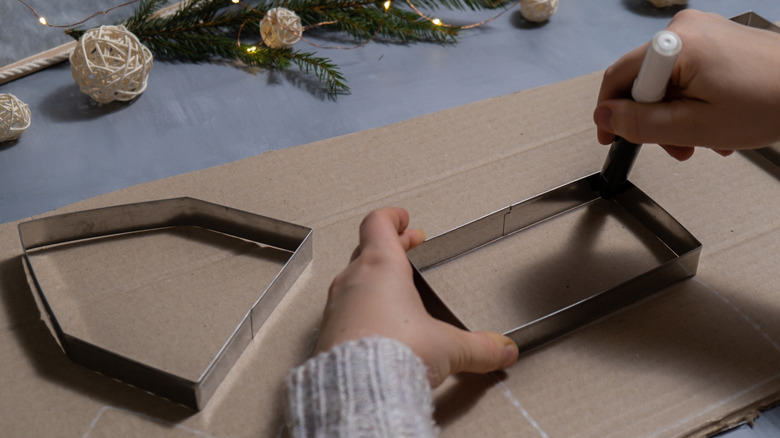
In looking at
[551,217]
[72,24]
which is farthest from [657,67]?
[72,24]

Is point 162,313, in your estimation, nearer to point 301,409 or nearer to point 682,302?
point 301,409

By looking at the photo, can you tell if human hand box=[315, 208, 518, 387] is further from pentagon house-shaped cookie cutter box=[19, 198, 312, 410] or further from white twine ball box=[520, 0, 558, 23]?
white twine ball box=[520, 0, 558, 23]

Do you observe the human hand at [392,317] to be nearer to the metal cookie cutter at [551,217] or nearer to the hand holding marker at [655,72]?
the metal cookie cutter at [551,217]

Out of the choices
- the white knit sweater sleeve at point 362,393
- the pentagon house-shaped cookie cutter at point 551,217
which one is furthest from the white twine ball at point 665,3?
the white knit sweater sleeve at point 362,393

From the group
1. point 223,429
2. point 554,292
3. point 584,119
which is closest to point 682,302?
point 554,292

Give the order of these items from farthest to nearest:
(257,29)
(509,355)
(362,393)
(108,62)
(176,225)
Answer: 1. (257,29)
2. (108,62)
3. (176,225)
4. (509,355)
5. (362,393)

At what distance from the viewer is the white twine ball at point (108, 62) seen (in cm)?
78

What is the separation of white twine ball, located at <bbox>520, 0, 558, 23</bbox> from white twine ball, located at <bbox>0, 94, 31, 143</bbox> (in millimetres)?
627

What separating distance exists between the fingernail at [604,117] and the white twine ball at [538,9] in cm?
40

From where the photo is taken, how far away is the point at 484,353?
21.7 inches

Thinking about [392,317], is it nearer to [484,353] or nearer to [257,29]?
[484,353]

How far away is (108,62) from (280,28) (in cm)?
20

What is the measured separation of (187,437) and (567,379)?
0.30 metres

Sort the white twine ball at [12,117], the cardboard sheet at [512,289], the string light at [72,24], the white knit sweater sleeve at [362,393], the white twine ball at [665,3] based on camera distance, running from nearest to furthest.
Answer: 1. the white knit sweater sleeve at [362,393]
2. the cardboard sheet at [512,289]
3. the white twine ball at [12,117]
4. the string light at [72,24]
5. the white twine ball at [665,3]
